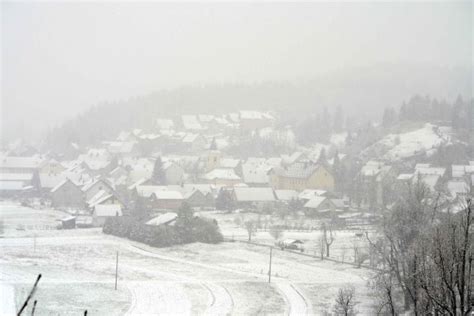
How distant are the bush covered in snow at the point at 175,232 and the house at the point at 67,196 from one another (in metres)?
18.8

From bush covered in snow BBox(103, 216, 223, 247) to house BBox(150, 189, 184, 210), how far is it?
13.3m

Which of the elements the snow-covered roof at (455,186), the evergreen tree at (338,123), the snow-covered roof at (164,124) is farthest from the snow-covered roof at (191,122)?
the snow-covered roof at (455,186)

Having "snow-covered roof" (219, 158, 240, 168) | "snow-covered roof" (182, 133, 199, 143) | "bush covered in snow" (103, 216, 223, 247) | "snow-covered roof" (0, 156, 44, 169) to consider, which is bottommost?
"bush covered in snow" (103, 216, 223, 247)

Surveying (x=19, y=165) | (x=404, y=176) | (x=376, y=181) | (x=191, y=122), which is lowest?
(x=376, y=181)

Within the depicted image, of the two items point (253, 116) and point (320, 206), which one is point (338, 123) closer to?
point (253, 116)

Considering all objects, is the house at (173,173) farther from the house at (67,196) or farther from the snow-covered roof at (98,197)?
the snow-covered roof at (98,197)

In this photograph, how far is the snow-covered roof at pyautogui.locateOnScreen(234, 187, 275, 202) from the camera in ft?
184

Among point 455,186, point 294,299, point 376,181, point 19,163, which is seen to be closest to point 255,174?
point 376,181

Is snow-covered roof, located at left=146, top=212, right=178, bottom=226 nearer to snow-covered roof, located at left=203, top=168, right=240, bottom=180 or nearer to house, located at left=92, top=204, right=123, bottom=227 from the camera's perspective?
house, located at left=92, top=204, right=123, bottom=227

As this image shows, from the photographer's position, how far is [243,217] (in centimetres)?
4938

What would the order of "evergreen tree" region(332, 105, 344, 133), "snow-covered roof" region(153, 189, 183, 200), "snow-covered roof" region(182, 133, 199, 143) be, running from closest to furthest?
1. "snow-covered roof" region(153, 189, 183, 200)
2. "snow-covered roof" region(182, 133, 199, 143)
3. "evergreen tree" region(332, 105, 344, 133)

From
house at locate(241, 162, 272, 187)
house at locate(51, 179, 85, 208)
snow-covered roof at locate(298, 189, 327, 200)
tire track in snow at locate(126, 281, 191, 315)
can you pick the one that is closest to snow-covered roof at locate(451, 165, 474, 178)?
snow-covered roof at locate(298, 189, 327, 200)

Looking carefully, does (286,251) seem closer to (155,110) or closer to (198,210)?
(198,210)

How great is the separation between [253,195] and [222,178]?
1116cm
